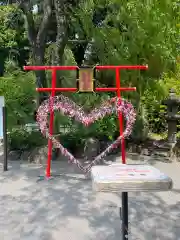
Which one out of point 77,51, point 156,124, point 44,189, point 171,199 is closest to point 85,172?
point 44,189

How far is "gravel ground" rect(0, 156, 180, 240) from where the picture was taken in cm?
331

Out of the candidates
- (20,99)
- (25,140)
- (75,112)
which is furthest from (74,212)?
(20,99)

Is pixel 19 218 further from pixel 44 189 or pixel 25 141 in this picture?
pixel 25 141

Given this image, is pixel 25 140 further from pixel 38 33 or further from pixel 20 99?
pixel 38 33

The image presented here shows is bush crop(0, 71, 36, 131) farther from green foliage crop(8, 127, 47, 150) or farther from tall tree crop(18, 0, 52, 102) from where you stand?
tall tree crop(18, 0, 52, 102)

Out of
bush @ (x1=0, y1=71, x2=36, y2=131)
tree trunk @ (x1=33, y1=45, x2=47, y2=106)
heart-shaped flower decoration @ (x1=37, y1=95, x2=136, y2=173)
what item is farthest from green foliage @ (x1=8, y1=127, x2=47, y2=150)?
heart-shaped flower decoration @ (x1=37, y1=95, x2=136, y2=173)

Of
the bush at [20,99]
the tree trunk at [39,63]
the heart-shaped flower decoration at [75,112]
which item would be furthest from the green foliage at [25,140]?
the heart-shaped flower decoration at [75,112]

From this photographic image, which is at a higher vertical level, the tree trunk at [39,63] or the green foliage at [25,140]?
the tree trunk at [39,63]

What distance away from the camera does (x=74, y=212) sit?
3881mm

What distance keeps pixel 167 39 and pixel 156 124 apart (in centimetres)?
327

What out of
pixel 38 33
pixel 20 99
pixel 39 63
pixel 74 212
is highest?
pixel 38 33

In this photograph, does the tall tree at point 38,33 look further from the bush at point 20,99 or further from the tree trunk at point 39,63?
the bush at point 20,99

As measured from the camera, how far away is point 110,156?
275 inches

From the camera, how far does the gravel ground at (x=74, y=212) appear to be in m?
3.31
